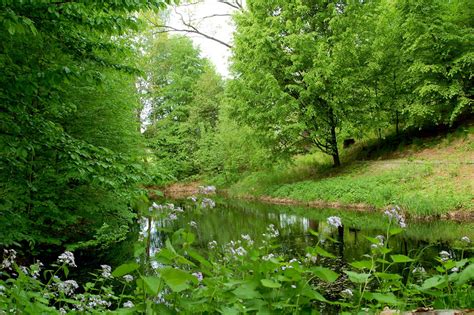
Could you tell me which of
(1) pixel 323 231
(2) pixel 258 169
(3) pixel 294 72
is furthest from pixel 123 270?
(2) pixel 258 169

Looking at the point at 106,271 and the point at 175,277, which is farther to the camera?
the point at 106,271

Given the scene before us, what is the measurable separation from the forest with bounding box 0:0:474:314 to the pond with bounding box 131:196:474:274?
3.6 inches

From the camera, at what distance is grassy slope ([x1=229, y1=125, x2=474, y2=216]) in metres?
11.5

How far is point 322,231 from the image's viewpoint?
523 centimetres

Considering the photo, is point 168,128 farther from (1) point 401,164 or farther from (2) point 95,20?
(2) point 95,20

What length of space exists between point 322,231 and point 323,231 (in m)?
5.03

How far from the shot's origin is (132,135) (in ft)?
36.4

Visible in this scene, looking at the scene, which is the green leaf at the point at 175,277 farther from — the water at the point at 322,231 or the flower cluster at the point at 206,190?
the water at the point at 322,231

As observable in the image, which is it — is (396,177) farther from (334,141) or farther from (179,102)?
(179,102)

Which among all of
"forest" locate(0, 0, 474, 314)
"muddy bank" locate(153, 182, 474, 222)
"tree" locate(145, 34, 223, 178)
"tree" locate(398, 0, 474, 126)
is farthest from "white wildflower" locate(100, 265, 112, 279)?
"tree" locate(145, 34, 223, 178)

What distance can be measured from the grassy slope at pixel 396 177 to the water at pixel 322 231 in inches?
39.1

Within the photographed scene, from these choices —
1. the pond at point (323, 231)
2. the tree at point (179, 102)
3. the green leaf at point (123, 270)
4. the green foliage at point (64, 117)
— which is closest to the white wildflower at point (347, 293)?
the green leaf at point (123, 270)

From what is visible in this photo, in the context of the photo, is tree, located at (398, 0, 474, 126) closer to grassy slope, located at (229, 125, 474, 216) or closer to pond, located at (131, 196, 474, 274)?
grassy slope, located at (229, 125, 474, 216)

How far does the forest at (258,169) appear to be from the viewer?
2.44 metres
